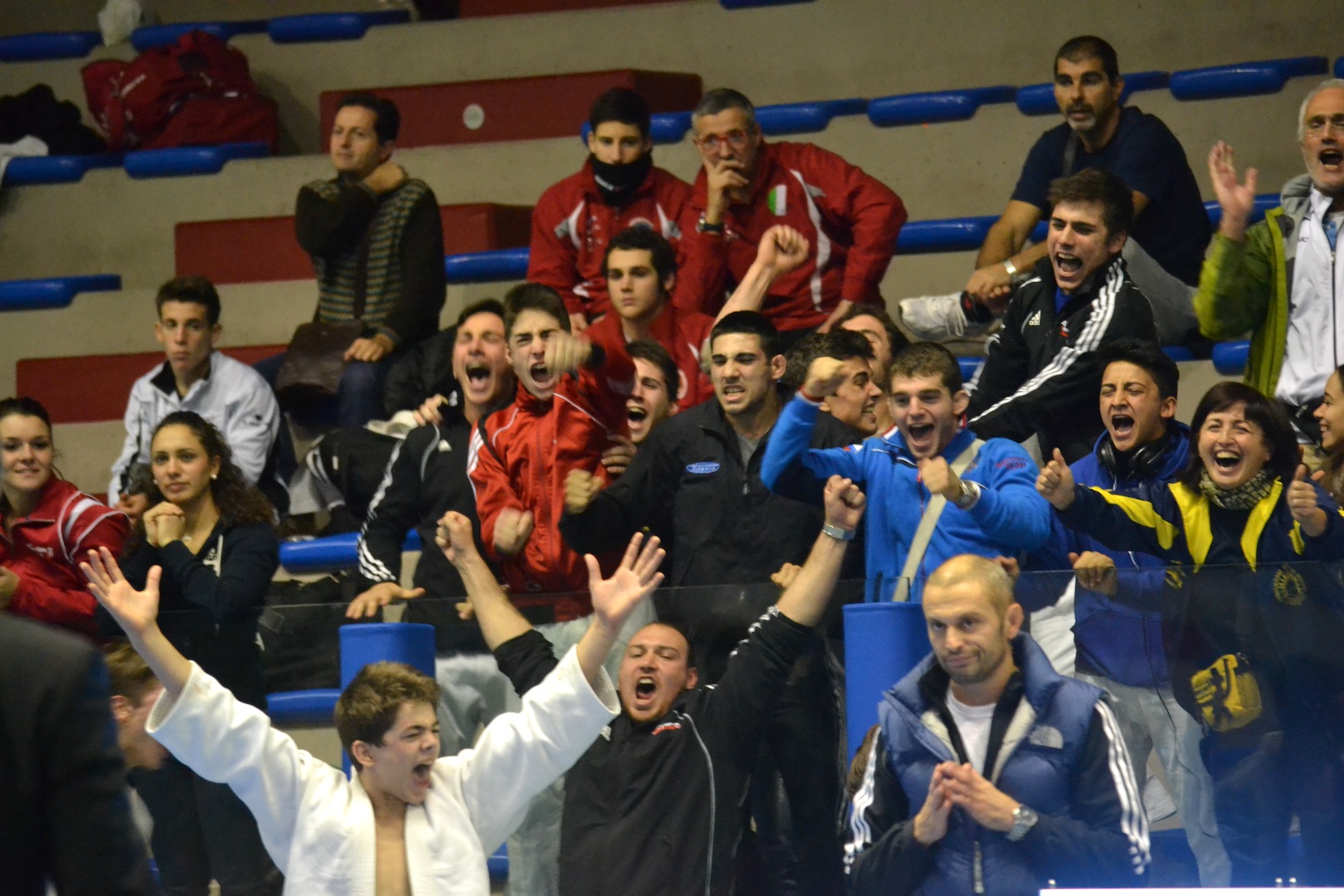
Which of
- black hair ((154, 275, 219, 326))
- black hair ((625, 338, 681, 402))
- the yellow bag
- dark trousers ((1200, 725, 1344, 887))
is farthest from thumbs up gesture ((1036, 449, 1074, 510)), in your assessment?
black hair ((154, 275, 219, 326))

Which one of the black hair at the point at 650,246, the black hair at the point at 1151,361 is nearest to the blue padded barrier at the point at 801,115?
the black hair at the point at 650,246

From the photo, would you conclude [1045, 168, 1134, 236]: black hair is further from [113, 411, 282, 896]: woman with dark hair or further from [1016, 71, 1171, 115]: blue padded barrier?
[1016, 71, 1171, 115]: blue padded barrier

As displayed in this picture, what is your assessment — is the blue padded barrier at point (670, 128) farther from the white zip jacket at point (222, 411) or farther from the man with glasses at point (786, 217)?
the white zip jacket at point (222, 411)

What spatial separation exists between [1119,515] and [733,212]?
235 centimetres

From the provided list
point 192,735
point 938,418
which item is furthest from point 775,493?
point 192,735

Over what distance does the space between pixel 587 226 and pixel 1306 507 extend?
10.3 feet

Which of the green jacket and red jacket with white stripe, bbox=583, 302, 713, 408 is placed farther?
red jacket with white stripe, bbox=583, 302, 713, 408

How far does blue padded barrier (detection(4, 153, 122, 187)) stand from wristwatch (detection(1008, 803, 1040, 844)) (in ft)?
20.5

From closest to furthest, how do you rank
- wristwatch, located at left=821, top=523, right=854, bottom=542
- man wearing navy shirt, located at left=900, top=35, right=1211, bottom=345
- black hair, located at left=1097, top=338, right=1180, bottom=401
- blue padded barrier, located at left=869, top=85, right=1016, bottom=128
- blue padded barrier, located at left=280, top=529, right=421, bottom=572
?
1. wristwatch, located at left=821, top=523, right=854, bottom=542
2. black hair, located at left=1097, top=338, right=1180, bottom=401
3. man wearing navy shirt, located at left=900, top=35, right=1211, bottom=345
4. blue padded barrier, located at left=280, top=529, right=421, bottom=572
5. blue padded barrier, located at left=869, top=85, right=1016, bottom=128

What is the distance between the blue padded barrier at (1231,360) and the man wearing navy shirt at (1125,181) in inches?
4.9

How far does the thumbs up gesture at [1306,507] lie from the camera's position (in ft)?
12.6

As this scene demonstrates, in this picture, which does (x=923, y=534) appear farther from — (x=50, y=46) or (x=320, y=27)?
(x=50, y=46)

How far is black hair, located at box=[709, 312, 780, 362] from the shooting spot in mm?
4746

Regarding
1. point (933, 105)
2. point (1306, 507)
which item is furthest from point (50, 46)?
point (1306, 507)
